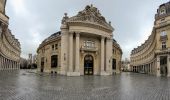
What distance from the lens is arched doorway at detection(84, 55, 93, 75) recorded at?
4666 centimetres

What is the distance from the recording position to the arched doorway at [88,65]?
1837 inches

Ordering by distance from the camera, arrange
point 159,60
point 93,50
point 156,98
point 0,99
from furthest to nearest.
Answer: point 159,60, point 93,50, point 156,98, point 0,99

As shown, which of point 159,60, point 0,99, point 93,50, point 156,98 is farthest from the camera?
point 159,60

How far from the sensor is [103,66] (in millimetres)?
47406

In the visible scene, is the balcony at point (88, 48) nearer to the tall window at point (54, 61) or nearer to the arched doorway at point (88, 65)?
the arched doorway at point (88, 65)

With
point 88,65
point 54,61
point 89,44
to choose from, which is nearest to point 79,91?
point 88,65

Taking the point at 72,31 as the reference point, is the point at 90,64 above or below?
below

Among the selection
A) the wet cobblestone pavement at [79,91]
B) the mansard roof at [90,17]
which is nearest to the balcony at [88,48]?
the mansard roof at [90,17]

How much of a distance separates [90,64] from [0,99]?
36.6 m

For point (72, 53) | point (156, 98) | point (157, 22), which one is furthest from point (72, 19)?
point (156, 98)

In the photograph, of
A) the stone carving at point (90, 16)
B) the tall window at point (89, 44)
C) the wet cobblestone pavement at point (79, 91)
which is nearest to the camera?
the wet cobblestone pavement at point (79, 91)

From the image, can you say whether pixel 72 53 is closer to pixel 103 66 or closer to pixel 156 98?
pixel 103 66

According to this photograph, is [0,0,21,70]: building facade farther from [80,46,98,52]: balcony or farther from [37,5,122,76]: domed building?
[80,46,98,52]: balcony

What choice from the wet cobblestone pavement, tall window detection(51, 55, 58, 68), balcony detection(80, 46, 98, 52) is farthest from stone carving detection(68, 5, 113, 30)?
the wet cobblestone pavement
